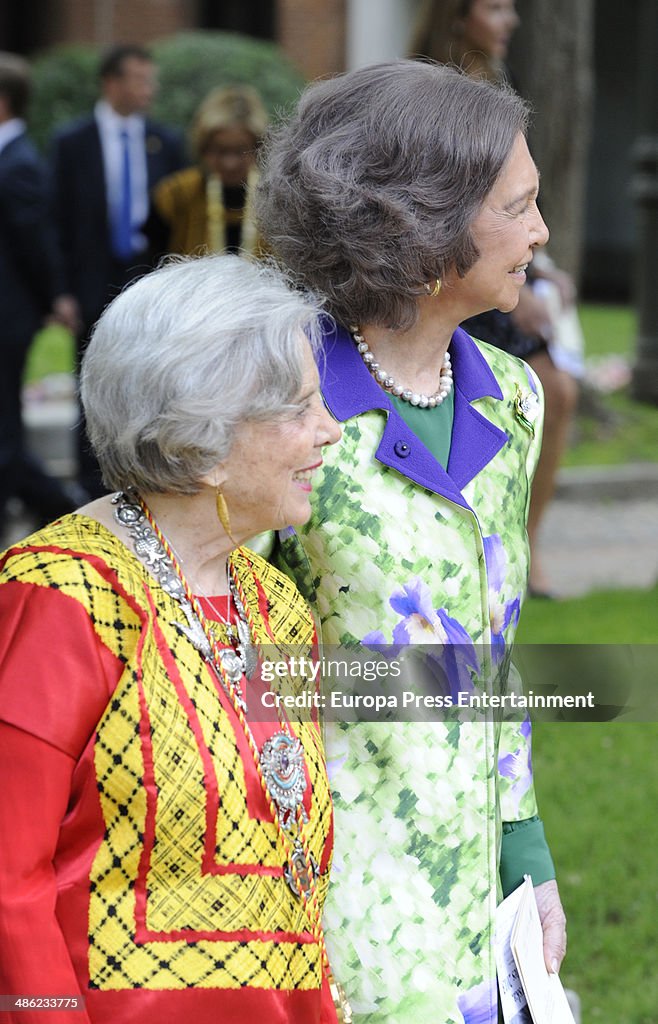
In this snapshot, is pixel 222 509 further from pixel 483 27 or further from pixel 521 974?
pixel 483 27

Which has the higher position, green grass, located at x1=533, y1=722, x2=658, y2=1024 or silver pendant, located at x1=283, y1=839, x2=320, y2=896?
silver pendant, located at x1=283, y1=839, x2=320, y2=896

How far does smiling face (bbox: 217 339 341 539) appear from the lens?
204 centimetres

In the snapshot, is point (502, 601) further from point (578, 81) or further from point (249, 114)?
point (578, 81)

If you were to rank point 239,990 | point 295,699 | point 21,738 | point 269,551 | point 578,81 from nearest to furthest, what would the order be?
point 21,738 → point 239,990 → point 295,699 → point 269,551 → point 578,81

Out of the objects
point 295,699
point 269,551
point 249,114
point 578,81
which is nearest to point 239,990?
point 295,699

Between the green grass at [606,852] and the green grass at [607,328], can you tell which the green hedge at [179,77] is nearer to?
the green grass at [607,328]

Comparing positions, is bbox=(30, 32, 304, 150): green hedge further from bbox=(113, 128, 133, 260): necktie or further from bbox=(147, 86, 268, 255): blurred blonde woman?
bbox=(147, 86, 268, 255): blurred blonde woman

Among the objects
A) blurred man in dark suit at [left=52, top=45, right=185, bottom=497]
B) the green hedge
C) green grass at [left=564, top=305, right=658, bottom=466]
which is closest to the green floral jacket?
blurred man in dark suit at [left=52, top=45, right=185, bottom=497]

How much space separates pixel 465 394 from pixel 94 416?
62 cm

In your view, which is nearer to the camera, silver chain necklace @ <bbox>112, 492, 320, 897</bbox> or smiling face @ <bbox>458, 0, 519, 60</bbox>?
silver chain necklace @ <bbox>112, 492, 320, 897</bbox>

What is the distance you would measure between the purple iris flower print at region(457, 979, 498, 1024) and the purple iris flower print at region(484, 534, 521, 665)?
0.46m

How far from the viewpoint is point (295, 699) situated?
211 centimetres

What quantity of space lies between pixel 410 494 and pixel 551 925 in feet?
2.38

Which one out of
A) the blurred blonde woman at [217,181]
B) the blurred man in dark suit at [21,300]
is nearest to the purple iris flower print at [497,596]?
the blurred blonde woman at [217,181]
